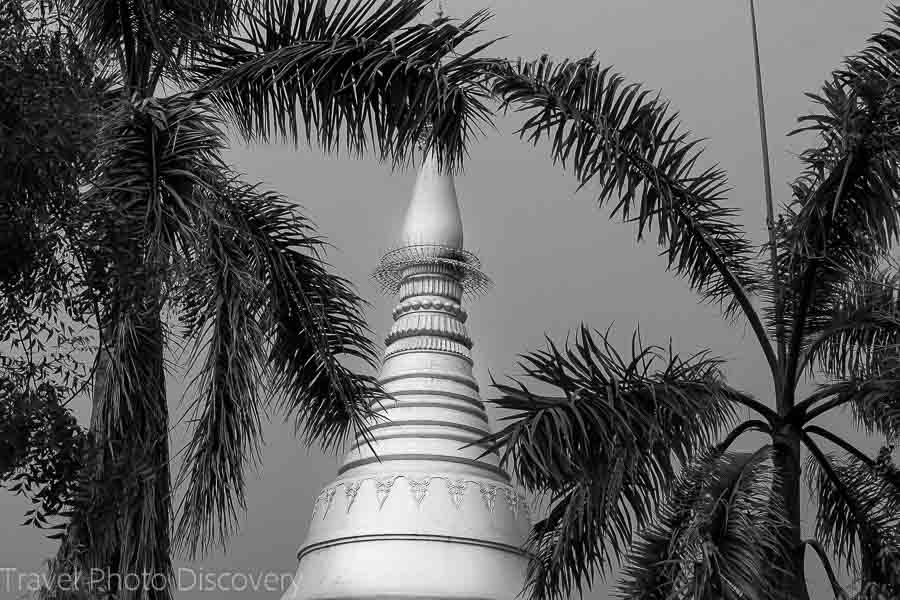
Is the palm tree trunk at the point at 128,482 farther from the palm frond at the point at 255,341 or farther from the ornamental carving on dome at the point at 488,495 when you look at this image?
the ornamental carving on dome at the point at 488,495

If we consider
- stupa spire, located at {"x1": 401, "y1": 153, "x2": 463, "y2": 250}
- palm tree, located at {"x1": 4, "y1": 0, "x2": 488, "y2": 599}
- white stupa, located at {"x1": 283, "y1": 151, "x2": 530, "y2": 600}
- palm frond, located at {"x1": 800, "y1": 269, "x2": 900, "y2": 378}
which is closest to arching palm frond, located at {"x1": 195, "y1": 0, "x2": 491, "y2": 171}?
palm tree, located at {"x1": 4, "y1": 0, "x2": 488, "y2": 599}

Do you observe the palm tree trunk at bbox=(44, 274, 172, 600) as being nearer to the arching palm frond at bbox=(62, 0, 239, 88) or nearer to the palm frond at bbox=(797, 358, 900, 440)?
the arching palm frond at bbox=(62, 0, 239, 88)

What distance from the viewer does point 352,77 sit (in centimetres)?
846

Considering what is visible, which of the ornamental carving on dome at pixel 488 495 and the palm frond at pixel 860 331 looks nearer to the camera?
the palm frond at pixel 860 331

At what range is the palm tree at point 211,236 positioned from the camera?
7125 mm

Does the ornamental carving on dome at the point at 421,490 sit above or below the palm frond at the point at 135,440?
above

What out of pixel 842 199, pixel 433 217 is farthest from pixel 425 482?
pixel 842 199

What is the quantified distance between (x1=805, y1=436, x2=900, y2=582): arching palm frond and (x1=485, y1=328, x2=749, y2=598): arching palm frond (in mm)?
1601

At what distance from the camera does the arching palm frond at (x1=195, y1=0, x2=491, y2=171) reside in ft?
27.0

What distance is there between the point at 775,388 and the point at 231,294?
4.58m

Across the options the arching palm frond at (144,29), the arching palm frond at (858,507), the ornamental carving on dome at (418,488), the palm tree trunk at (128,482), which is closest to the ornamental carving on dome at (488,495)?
the ornamental carving on dome at (418,488)

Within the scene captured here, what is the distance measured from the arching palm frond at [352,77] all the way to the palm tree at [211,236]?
1cm

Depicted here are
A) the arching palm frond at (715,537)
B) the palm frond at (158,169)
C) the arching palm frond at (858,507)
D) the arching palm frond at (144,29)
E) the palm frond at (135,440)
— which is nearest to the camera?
the palm frond at (135,440)

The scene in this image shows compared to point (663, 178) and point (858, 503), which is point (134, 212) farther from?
point (858, 503)
